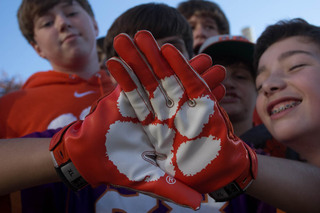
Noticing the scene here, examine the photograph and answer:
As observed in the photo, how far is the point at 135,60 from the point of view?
2.42 feet

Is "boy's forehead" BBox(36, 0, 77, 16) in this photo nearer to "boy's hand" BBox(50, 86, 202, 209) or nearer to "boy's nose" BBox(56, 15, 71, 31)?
"boy's nose" BBox(56, 15, 71, 31)

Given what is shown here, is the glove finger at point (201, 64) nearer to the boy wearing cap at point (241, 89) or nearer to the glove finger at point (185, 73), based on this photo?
the glove finger at point (185, 73)

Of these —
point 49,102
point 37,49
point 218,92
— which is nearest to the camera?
point 218,92

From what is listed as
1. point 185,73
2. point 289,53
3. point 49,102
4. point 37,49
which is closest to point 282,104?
point 289,53

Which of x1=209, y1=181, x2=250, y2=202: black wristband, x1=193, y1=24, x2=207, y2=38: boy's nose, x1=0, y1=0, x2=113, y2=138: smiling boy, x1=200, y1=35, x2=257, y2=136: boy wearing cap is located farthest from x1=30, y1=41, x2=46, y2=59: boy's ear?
x1=209, y1=181, x2=250, y2=202: black wristband

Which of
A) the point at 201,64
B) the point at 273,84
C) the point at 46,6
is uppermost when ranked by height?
the point at 46,6

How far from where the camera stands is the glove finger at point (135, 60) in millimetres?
722

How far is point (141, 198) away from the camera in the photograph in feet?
3.43

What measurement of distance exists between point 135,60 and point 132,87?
0.23 ft

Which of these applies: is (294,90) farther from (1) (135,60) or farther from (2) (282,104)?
(1) (135,60)

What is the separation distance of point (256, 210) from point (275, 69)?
63 cm

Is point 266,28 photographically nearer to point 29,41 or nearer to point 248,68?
point 248,68

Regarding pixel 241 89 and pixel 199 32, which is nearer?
pixel 241 89

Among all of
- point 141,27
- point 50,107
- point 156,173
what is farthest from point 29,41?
point 156,173
